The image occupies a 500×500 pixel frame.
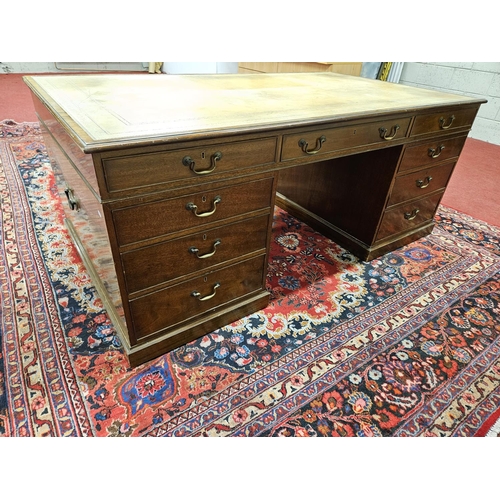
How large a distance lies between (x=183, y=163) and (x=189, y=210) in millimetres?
166

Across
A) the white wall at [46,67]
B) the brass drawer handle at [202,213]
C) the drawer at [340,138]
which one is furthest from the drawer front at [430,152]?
the white wall at [46,67]

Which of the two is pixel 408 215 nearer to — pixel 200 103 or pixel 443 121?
pixel 443 121

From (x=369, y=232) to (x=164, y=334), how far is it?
1244 mm

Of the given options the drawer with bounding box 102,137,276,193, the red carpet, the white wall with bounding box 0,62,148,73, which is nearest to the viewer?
the drawer with bounding box 102,137,276,193

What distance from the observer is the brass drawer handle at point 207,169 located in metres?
1.03

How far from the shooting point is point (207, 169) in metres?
1.09

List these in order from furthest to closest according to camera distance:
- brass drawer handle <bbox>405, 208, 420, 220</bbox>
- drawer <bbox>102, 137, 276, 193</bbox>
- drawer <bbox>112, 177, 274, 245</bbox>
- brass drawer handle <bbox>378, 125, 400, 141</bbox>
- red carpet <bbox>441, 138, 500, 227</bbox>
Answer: red carpet <bbox>441, 138, 500, 227</bbox>, brass drawer handle <bbox>405, 208, 420, 220</bbox>, brass drawer handle <bbox>378, 125, 400, 141</bbox>, drawer <bbox>112, 177, 274, 245</bbox>, drawer <bbox>102, 137, 276, 193</bbox>

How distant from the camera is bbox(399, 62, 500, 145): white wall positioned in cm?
382

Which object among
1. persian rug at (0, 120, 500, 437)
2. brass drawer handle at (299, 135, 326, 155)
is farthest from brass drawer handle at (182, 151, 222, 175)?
persian rug at (0, 120, 500, 437)

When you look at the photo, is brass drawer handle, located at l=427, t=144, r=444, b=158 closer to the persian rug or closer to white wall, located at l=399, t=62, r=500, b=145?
the persian rug

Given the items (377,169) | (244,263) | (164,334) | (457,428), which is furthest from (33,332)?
(377,169)

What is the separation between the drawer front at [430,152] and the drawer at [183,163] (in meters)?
0.90

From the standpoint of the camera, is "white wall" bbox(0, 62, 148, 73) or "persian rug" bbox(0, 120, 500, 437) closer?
"persian rug" bbox(0, 120, 500, 437)
